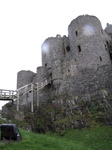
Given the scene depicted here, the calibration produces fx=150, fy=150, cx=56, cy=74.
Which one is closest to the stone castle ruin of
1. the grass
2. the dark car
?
the grass

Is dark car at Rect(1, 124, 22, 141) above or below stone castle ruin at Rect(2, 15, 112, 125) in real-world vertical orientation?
below

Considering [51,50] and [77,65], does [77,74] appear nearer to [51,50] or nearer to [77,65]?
[77,65]

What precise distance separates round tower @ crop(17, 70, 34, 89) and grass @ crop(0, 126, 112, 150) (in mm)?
16912

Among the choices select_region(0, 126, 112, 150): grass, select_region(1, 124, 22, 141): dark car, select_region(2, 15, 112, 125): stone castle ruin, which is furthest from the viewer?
select_region(2, 15, 112, 125): stone castle ruin

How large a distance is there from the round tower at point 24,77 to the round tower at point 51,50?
3.61m

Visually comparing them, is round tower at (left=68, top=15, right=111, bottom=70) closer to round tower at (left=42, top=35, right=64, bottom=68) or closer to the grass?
round tower at (left=42, top=35, right=64, bottom=68)

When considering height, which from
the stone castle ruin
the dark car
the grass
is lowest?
the grass

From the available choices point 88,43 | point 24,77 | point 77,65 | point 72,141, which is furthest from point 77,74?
point 24,77

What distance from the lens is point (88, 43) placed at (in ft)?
78.1

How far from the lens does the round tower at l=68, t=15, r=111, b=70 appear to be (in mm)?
22625

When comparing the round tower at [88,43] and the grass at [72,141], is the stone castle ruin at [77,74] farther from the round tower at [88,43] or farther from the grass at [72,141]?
the grass at [72,141]

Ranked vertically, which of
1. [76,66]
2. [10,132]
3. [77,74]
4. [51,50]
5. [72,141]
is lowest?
[72,141]

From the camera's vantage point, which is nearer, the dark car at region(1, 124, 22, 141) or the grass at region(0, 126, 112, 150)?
the grass at region(0, 126, 112, 150)

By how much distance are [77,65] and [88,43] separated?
4326mm
